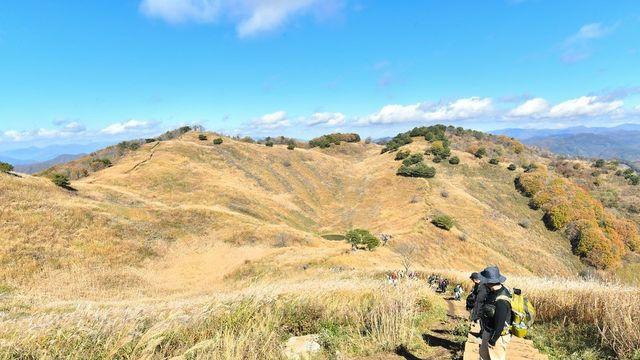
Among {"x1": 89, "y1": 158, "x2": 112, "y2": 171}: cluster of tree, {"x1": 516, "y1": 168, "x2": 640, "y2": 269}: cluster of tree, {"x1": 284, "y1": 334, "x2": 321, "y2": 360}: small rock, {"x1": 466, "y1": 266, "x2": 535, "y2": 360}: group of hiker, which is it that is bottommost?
{"x1": 516, "y1": 168, "x2": 640, "y2": 269}: cluster of tree

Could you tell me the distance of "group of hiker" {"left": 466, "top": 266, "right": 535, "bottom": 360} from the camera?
19.6 ft

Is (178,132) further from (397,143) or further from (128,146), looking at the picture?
(397,143)

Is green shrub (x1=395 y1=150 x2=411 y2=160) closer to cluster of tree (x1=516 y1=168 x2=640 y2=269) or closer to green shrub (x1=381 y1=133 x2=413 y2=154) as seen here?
green shrub (x1=381 y1=133 x2=413 y2=154)

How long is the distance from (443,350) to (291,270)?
17.8 m

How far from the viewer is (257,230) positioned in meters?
35.0

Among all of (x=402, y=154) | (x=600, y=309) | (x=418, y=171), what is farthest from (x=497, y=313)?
(x=402, y=154)

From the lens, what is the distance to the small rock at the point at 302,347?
634 cm

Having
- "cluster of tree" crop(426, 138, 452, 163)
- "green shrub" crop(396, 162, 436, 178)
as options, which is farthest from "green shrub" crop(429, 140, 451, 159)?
"green shrub" crop(396, 162, 436, 178)

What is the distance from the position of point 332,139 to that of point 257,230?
64.3 m

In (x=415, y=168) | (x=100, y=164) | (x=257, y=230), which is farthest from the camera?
(x=415, y=168)

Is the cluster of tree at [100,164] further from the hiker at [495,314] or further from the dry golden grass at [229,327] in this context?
the hiker at [495,314]

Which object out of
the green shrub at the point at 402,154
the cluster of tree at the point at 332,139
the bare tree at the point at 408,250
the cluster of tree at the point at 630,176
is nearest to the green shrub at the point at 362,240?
the bare tree at the point at 408,250

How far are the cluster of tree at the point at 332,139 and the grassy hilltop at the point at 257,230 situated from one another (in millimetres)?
15232

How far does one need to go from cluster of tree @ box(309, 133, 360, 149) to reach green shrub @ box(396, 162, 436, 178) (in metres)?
34.9
